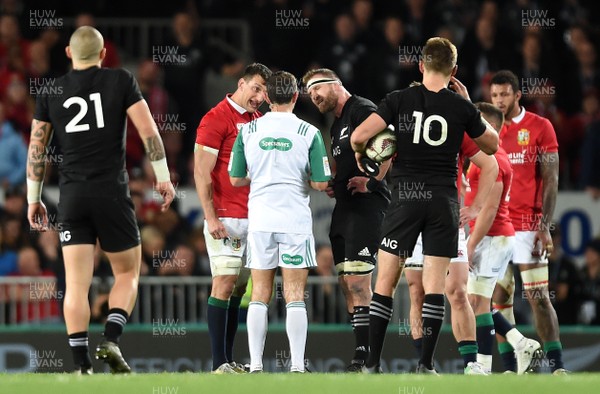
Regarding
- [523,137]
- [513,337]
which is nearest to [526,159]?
[523,137]

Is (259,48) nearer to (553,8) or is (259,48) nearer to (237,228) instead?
(553,8)

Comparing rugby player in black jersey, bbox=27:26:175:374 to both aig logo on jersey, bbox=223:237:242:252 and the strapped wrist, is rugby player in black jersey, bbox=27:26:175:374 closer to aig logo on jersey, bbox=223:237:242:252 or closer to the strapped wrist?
aig logo on jersey, bbox=223:237:242:252

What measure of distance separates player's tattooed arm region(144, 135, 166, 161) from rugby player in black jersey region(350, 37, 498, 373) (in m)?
1.49

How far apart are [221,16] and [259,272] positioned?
10402 millimetres

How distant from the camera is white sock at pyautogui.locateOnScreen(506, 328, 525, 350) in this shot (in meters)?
12.5

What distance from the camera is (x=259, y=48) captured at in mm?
19344

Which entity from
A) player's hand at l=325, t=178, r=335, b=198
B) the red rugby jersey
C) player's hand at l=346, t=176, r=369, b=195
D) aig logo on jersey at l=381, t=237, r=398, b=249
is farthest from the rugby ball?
the red rugby jersey

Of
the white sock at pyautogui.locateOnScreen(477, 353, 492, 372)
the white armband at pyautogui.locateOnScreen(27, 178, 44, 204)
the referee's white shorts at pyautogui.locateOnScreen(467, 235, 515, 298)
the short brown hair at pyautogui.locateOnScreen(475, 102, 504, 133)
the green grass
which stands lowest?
the white sock at pyautogui.locateOnScreen(477, 353, 492, 372)

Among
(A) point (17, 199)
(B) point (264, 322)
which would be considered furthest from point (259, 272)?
(A) point (17, 199)

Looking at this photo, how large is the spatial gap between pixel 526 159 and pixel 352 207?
204cm

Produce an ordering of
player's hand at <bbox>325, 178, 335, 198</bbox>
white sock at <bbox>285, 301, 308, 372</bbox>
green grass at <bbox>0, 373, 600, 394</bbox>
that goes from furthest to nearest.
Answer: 1. player's hand at <bbox>325, 178, 335, 198</bbox>
2. white sock at <bbox>285, 301, 308, 372</bbox>
3. green grass at <bbox>0, 373, 600, 394</bbox>

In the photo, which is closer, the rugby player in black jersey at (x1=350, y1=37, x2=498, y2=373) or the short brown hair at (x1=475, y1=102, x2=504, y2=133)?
the rugby player in black jersey at (x1=350, y1=37, x2=498, y2=373)

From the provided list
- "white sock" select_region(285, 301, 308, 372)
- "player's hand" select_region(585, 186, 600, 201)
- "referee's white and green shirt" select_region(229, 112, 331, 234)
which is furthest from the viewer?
"player's hand" select_region(585, 186, 600, 201)

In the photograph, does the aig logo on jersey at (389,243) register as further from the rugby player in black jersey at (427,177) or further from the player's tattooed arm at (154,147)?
the player's tattooed arm at (154,147)
